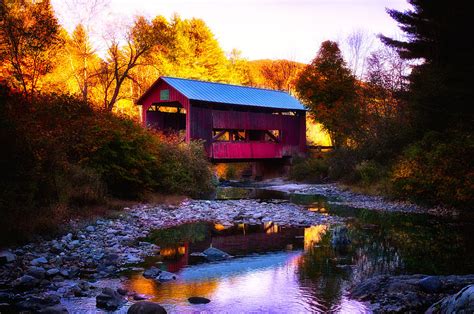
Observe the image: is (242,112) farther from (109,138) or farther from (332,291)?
(332,291)

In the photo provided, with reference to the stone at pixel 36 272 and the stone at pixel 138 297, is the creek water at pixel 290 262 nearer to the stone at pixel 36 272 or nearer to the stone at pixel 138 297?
the stone at pixel 138 297

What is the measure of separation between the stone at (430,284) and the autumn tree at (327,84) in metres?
29.9

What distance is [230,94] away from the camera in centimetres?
2970

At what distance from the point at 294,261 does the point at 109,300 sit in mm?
4232

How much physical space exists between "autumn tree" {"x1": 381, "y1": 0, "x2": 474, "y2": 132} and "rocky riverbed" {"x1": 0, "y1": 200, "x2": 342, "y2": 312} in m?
5.45

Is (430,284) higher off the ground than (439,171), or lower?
lower

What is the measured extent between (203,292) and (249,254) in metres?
2.99

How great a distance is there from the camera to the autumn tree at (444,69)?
584 inches

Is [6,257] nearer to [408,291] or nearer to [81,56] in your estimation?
[408,291]

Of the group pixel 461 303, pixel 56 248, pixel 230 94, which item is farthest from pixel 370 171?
pixel 461 303

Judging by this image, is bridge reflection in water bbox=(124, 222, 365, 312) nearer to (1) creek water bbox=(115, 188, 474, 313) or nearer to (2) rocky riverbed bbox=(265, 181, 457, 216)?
(1) creek water bbox=(115, 188, 474, 313)

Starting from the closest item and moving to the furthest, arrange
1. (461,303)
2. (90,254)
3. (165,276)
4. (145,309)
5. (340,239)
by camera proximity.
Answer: (461,303) < (145,309) < (165,276) < (90,254) < (340,239)

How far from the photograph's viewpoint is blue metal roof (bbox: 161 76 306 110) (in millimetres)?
27156

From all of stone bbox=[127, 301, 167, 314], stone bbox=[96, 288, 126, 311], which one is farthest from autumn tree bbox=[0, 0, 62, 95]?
stone bbox=[127, 301, 167, 314]
